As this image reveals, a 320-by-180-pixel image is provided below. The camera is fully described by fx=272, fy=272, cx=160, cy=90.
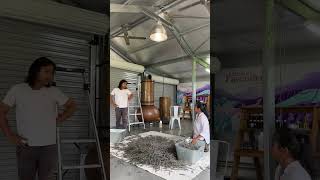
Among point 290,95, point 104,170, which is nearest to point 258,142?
point 290,95

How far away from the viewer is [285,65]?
960 mm

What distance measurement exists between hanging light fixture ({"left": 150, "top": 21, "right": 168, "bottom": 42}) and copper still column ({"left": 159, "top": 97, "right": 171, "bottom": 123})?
31cm

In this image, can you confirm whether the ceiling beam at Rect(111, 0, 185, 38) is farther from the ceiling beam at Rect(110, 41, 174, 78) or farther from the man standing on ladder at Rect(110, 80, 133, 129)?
the man standing on ladder at Rect(110, 80, 133, 129)

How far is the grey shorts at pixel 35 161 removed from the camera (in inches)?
60.6

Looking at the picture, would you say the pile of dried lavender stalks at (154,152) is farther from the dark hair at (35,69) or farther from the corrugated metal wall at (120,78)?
the dark hair at (35,69)

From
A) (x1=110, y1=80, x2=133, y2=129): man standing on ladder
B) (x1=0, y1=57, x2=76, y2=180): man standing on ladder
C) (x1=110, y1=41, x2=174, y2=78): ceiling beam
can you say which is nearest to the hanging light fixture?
(x1=110, y1=41, x2=174, y2=78): ceiling beam

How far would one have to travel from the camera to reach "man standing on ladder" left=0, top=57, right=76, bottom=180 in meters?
1.48

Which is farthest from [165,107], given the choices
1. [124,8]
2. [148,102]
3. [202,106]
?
[124,8]

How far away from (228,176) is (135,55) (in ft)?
2.50

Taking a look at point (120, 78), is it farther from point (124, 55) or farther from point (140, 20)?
point (140, 20)

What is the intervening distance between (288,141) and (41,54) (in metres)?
1.52

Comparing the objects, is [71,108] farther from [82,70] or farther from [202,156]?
[202,156]

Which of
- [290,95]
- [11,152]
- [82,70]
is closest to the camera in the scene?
[290,95]

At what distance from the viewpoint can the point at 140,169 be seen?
1.48 meters
